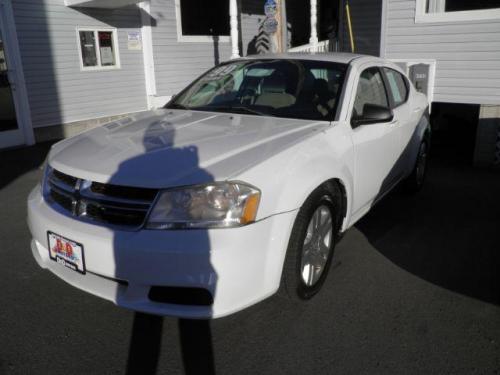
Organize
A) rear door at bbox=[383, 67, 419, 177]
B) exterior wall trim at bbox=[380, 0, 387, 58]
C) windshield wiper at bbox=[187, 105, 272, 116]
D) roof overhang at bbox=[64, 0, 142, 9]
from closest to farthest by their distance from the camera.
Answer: windshield wiper at bbox=[187, 105, 272, 116] < rear door at bbox=[383, 67, 419, 177] < exterior wall trim at bbox=[380, 0, 387, 58] < roof overhang at bbox=[64, 0, 142, 9]

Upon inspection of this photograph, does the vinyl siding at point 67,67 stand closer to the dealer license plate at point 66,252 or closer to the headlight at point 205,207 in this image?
the dealer license plate at point 66,252

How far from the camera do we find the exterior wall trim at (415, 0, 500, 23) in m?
7.12

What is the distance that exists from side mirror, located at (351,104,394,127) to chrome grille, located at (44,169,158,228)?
5.87ft

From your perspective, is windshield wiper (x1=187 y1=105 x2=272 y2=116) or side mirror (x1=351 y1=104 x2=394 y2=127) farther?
windshield wiper (x1=187 y1=105 x2=272 y2=116)

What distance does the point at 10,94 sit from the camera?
8508mm

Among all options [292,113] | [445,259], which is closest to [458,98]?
[445,259]

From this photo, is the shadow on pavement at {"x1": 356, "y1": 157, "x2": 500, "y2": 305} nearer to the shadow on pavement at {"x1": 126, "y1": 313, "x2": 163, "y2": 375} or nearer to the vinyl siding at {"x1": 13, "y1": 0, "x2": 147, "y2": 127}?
the shadow on pavement at {"x1": 126, "y1": 313, "x2": 163, "y2": 375}

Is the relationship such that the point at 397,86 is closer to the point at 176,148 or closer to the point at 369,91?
the point at 369,91

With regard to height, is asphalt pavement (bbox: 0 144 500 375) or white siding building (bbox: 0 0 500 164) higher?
white siding building (bbox: 0 0 500 164)

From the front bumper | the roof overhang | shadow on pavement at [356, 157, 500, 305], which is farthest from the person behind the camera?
the roof overhang

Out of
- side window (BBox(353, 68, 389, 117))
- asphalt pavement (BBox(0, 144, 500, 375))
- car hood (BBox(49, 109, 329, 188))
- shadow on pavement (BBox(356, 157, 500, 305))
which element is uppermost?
side window (BBox(353, 68, 389, 117))

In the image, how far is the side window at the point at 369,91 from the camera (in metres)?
3.88

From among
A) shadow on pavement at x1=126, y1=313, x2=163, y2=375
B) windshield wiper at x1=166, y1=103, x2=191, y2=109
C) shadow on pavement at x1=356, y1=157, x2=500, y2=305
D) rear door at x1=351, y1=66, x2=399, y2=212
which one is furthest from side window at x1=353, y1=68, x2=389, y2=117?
shadow on pavement at x1=126, y1=313, x2=163, y2=375

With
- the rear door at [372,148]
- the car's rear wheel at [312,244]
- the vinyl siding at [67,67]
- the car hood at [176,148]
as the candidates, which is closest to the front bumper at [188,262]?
the car's rear wheel at [312,244]
